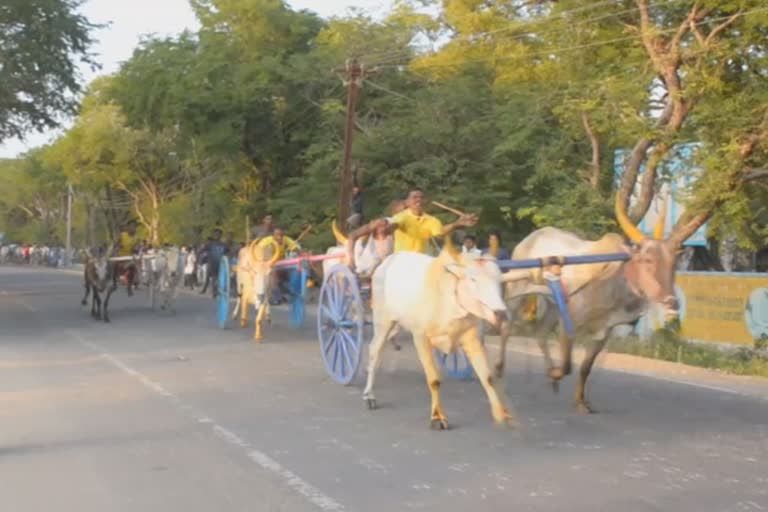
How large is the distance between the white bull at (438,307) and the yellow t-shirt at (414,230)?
93 centimetres

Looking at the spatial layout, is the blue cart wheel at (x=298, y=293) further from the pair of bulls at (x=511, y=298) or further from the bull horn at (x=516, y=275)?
the bull horn at (x=516, y=275)

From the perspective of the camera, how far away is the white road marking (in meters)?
7.29

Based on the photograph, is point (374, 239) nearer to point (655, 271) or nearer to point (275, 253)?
point (655, 271)

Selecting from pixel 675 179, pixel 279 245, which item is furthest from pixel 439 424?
pixel 675 179

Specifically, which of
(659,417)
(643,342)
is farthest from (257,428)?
(643,342)

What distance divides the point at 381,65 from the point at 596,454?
29.1 metres

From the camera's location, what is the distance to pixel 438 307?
32.2ft

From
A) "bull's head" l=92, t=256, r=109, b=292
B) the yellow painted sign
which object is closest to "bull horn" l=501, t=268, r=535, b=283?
the yellow painted sign

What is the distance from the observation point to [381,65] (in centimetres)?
3672

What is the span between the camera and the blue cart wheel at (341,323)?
40.1 ft

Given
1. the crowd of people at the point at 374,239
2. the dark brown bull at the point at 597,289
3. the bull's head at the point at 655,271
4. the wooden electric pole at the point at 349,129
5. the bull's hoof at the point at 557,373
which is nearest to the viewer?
the bull's head at the point at 655,271

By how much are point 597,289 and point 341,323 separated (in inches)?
130

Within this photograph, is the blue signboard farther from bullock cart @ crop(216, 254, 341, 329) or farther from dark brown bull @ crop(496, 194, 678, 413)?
dark brown bull @ crop(496, 194, 678, 413)

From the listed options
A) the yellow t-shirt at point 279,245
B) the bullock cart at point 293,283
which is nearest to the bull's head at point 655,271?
the bullock cart at point 293,283
